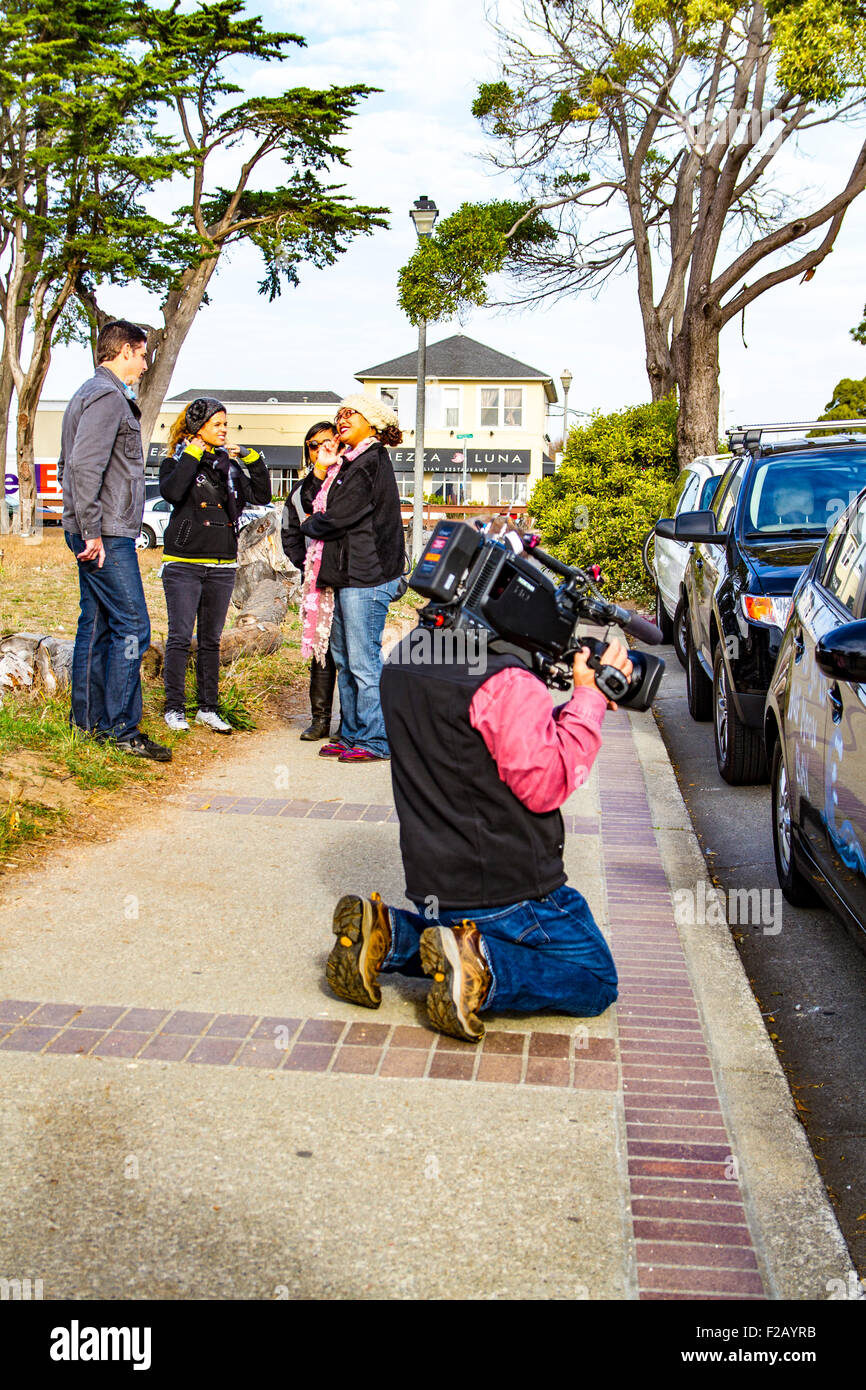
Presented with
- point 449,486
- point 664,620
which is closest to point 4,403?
point 664,620

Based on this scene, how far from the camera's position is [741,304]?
18.7 m

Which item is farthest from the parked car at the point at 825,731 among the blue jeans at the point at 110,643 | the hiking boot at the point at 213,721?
the hiking boot at the point at 213,721

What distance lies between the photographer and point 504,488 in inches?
2404

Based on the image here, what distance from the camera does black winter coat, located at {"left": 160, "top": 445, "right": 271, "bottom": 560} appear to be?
7.29m

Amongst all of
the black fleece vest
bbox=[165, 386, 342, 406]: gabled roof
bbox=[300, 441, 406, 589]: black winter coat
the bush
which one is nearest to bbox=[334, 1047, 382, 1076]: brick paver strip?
the black fleece vest

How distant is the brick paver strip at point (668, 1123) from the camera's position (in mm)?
2732

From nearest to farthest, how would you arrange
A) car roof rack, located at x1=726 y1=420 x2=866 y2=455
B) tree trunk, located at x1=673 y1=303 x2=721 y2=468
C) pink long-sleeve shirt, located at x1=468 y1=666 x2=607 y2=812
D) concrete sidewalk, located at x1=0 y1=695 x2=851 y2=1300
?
concrete sidewalk, located at x1=0 y1=695 x2=851 y2=1300 → pink long-sleeve shirt, located at x1=468 y1=666 x2=607 y2=812 → car roof rack, located at x1=726 y1=420 x2=866 y2=455 → tree trunk, located at x1=673 y1=303 x2=721 y2=468

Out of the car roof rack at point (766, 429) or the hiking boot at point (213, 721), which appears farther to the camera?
the car roof rack at point (766, 429)

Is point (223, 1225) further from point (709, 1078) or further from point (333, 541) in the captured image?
point (333, 541)

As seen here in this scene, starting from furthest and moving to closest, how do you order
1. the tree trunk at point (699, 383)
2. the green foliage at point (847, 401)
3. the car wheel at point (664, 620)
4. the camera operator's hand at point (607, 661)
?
the green foliage at point (847, 401) → the tree trunk at point (699, 383) → the car wheel at point (664, 620) → the camera operator's hand at point (607, 661)

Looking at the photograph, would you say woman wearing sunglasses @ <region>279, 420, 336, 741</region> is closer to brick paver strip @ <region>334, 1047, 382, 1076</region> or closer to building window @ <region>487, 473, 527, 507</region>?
brick paver strip @ <region>334, 1047, 382, 1076</region>

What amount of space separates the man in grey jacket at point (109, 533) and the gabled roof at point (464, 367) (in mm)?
54536

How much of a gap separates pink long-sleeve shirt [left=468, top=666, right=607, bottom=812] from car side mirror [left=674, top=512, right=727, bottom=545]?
14.9ft

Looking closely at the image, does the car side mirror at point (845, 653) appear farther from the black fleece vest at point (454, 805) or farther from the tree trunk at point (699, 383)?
the tree trunk at point (699, 383)
